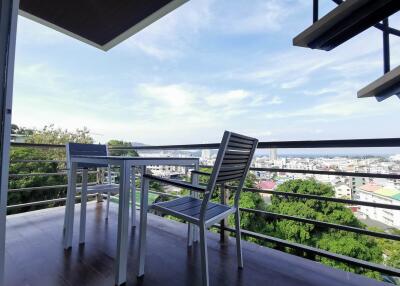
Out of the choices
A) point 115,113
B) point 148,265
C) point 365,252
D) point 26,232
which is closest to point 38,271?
point 148,265

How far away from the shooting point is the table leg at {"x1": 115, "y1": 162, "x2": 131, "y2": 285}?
1.28 m

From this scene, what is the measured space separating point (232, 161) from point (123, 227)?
783 millimetres

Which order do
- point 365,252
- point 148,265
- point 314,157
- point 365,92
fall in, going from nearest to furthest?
point 365,92 → point 148,265 → point 314,157 → point 365,252

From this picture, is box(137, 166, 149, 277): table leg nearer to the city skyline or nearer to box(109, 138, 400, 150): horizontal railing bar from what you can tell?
box(109, 138, 400, 150): horizontal railing bar

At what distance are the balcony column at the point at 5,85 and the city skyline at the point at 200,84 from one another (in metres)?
5.41

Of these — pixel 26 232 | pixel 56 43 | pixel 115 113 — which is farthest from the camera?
pixel 115 113

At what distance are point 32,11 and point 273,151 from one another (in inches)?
112

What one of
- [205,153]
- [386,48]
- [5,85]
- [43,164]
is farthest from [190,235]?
[43,164]

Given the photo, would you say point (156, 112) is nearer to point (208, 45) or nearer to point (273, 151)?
point (208, 45)

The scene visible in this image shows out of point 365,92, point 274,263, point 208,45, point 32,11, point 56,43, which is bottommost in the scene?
point 274,263

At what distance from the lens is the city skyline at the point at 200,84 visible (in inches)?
318

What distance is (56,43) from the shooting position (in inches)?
227

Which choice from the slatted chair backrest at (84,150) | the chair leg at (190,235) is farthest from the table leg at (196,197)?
the slatted chair backrest at (84,150)

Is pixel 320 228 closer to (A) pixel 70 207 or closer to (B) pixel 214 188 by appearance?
(B) pixel 214 188
